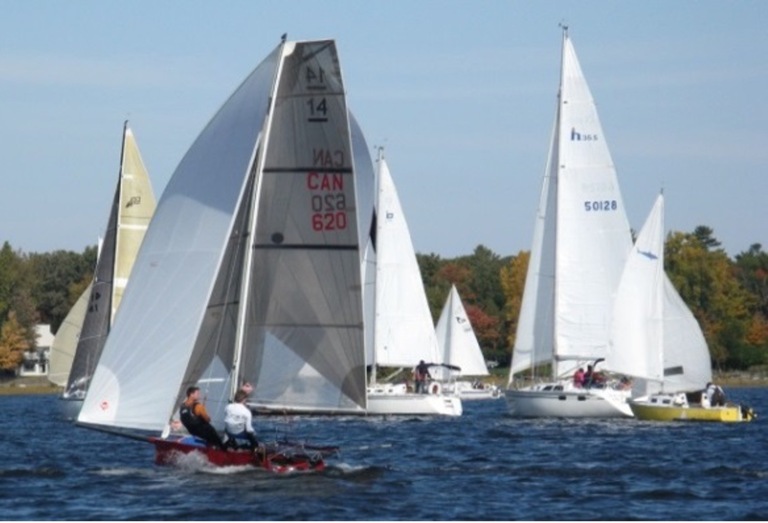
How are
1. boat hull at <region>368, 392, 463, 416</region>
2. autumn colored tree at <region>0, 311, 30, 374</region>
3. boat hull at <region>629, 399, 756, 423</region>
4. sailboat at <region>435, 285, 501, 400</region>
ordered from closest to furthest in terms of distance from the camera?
1. boat hull at <region>629, 399, 756, 423</region>
2. boat hull at <region>368, 392, 463, 416</region>
3. sailboat at <region>435, 285, 501, 400</region>
4. autumn colored tree at <region>0, 311, 30, 374</region>

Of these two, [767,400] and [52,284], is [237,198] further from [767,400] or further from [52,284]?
[52,284]

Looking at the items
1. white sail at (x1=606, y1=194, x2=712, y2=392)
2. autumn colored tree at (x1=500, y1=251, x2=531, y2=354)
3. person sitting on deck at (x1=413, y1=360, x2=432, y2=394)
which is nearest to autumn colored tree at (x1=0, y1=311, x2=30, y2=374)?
autumn colored tree at (x1=500, y1=251, x2=531, y2=354)

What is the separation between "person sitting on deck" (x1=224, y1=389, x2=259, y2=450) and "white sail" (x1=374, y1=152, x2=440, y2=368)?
29253 millimetres

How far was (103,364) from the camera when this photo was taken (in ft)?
96.7

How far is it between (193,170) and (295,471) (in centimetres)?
510

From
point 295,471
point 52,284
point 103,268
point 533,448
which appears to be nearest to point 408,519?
point 295,471

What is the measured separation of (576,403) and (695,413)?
11.3 ft

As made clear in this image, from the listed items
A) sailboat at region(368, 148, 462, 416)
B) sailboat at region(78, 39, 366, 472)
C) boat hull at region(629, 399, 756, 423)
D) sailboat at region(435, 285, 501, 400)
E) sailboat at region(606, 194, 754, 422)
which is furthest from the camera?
sailboat at region(435, 285, 501, 400)

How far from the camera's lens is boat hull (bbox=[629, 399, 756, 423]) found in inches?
1993

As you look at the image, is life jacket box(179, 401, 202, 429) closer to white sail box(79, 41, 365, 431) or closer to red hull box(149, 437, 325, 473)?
red hull box(149, 437, 325, 473)

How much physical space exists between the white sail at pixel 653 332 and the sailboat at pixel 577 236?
2.17 m

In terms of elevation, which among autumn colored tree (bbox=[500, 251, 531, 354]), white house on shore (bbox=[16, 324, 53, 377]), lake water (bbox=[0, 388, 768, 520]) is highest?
autumn colored tree (bbox=[500, 251, 531, 354])

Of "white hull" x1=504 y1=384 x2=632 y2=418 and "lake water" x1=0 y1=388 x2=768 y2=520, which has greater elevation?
"white hull" x1=504 y1=384 x2=632 y2=418

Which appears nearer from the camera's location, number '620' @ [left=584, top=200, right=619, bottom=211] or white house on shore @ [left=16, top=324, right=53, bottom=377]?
number '620' @ [left=584, top=200, right=619, bottom=211]
